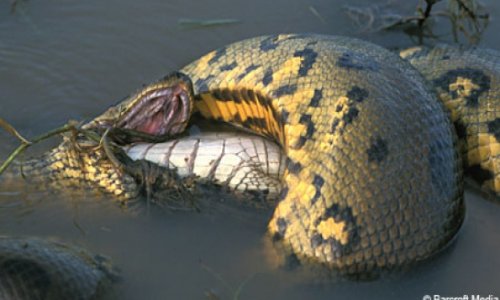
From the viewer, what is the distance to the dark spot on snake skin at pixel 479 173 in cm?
482

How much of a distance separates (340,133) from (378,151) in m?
0.23

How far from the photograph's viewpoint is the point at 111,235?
4586 mm

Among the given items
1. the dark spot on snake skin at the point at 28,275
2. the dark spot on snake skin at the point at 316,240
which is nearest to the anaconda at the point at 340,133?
the dark spot on snake skin at the point at 316,240

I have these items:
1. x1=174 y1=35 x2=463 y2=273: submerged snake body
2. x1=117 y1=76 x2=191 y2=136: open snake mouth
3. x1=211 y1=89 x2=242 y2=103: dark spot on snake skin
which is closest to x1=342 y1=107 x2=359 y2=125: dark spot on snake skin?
x1=174 y1=35 x2=463 y2=273: submerged snake body

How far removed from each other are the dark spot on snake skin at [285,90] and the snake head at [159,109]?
1.78ft

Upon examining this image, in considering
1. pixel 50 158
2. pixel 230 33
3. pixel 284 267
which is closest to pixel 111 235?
pixel 50 158

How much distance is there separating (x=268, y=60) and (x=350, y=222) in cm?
119

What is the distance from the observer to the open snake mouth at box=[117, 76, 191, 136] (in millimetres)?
4793

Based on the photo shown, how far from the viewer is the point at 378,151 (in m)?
4.14

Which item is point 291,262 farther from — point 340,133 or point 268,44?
point 268,44

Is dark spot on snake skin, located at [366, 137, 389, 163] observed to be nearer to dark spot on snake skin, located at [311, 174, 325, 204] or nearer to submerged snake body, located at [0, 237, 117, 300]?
dark spot on snake skin, located at [311, 174, 325, 204]

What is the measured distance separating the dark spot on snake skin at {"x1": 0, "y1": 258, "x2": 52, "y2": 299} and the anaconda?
3.43ft

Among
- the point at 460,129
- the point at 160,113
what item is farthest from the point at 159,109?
the point at 460,129

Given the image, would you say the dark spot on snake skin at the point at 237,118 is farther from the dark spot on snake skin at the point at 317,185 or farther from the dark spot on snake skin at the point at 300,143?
the dark spot on snake skin at the point at 317,185
